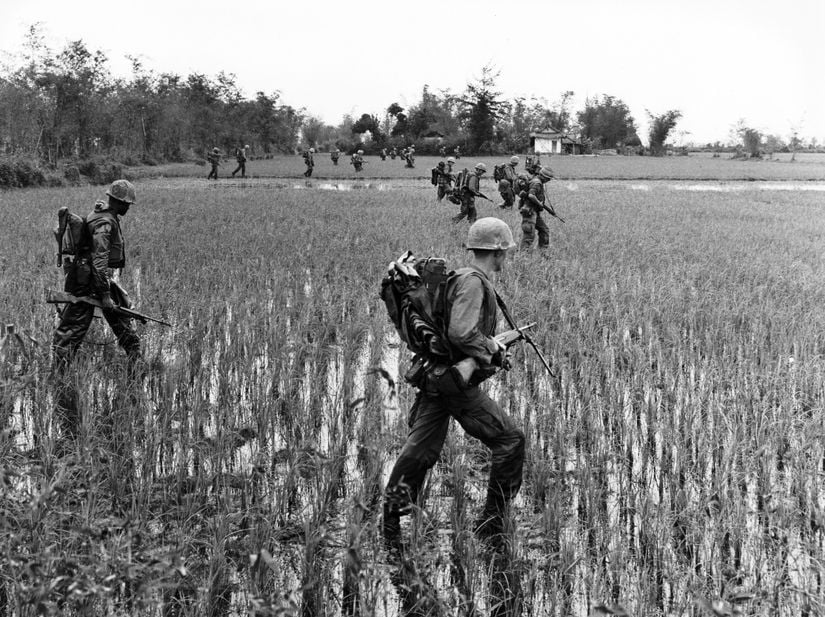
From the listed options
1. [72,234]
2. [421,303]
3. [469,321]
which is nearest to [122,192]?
[72,234]

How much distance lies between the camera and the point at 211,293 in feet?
24.3

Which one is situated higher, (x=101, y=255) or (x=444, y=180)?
(x=444, y=180)

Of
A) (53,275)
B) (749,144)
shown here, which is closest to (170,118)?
(53,275)

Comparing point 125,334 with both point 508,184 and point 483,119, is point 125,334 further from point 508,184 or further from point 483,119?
point 483,119

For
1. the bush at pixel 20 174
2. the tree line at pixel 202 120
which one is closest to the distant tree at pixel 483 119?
the tree line at pixel 202 120

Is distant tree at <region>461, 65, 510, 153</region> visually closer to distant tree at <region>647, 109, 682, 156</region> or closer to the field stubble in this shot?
distant tree at <region>647, 109, 682, 156</region>

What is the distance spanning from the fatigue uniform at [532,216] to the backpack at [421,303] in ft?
25.1

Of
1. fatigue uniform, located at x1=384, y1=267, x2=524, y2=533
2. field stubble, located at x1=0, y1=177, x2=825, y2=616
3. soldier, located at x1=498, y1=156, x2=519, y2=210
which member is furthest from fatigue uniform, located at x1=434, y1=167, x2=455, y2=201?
fatigue uniform, located at x1=384, y1=267, x2=524, y2=533

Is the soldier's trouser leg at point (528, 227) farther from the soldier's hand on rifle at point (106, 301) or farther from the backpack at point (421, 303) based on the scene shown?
the backpack at point (421, 303)

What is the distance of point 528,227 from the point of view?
1077 centimetres

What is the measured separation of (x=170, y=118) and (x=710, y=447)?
4232 cm

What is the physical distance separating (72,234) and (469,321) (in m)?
3.36

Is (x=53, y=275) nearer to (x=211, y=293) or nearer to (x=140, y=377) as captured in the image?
(x=211, y=293)

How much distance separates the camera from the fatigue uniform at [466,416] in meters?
3.13
